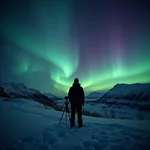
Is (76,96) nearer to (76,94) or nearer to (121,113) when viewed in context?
(76,94)

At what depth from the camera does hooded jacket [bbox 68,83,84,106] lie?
7567 mm

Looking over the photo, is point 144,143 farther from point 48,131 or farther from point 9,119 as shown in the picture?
point 9,119

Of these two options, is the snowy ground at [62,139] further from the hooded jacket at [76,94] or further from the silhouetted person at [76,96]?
the hooded jacket at [76,94]

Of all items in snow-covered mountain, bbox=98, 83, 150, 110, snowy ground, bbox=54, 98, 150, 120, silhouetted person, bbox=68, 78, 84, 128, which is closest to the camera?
silhouetted person, bbox=68, 78, 84, 128

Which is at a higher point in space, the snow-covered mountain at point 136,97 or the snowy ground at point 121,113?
the snow-covered mountain at point 136,97

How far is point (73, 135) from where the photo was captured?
226 inches

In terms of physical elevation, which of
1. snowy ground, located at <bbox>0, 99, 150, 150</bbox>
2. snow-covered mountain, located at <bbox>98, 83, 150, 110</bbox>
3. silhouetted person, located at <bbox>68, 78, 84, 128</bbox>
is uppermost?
snow-covered mountain, located at <bbox>98, 83, 150, 110</bbox>

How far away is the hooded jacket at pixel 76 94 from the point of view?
757 cm

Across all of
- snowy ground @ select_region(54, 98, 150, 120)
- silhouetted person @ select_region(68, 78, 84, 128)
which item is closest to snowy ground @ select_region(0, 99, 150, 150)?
silhouetted person @ select_region(68, 78, 84, 128)

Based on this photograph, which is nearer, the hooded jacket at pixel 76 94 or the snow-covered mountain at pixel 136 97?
the hooded jacket at pixel 76 94

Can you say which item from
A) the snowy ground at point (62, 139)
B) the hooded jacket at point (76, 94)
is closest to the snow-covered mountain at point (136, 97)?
the hooded jacket at point (76, 94)

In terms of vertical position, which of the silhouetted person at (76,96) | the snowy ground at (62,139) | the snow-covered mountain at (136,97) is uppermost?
the snow-covered mountain at (136,97)

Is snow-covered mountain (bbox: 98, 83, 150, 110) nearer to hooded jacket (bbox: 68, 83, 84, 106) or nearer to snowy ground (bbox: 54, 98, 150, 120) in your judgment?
snowy ground (bbox: 54, 98, 150, 120)

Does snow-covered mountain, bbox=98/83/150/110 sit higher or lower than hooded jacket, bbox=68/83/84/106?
higher
